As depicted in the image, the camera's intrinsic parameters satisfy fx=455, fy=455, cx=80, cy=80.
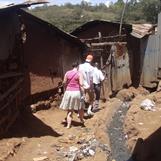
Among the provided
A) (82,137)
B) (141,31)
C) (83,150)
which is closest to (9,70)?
(82,137)

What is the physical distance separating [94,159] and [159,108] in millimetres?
5860

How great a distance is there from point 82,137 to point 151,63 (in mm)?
10249

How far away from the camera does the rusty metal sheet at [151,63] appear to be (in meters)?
20.8

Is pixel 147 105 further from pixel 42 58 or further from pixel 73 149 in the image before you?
pixel 73 149

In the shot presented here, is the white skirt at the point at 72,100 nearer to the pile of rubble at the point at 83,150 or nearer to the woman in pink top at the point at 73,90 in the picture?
the woman in pink top at the point at 73,90

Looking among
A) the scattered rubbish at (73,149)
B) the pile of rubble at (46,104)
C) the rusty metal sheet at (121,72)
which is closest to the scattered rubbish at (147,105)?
the pile of rubble at (46,104)

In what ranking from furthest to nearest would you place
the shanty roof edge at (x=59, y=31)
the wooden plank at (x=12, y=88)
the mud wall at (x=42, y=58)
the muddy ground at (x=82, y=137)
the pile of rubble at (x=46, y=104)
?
the pile of rubble at (x=46, y=104) < the mud wall at (x=42, y=58) < the shanty roof edge at (x=59, y=31) < the wooden plank at (x=12, y=88) < the muddy ground at (x=82, y=137)

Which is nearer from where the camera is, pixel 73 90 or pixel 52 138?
pixel 52 138

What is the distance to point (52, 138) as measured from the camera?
447 inches

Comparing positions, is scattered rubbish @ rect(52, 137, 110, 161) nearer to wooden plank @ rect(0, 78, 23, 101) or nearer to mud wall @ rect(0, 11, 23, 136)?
mud wall @ rect(0, 11, 23, 136)

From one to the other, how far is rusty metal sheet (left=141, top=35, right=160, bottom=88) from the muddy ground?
587 cm

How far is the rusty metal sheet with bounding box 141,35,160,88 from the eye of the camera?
20797 millimetres

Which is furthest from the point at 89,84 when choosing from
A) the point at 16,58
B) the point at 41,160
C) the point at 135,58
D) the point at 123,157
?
the point at 135,58

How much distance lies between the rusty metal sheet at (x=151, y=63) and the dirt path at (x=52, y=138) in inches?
286
